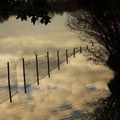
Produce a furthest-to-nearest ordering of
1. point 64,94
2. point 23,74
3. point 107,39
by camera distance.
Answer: point 107,39 < point 23,74 < point 64,94

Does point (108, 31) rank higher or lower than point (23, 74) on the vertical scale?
higher

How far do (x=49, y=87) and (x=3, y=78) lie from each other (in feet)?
7.81

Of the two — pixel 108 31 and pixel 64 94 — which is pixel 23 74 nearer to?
pixel 64 94

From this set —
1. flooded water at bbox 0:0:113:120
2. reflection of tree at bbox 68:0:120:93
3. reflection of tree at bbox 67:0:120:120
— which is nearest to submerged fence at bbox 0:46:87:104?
flooded water at bbox 0:0:113:120

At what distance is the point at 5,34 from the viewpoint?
6269cm

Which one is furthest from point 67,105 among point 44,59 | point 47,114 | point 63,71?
point 44,59

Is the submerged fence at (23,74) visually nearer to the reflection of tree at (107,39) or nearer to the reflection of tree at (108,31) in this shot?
the reflection of tree at (107,39)

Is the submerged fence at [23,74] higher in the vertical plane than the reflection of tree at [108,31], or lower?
lower

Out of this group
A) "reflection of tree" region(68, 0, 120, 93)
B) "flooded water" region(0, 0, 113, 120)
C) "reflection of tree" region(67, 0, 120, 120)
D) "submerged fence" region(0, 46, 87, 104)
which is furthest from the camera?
"reflection of tree" region(68, 0, 120, 93)

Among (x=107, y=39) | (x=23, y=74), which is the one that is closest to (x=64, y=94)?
(x=23, y=74)

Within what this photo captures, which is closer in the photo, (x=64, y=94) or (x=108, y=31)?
(x=64, y=94)

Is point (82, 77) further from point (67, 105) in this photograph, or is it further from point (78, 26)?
point (67, 105)

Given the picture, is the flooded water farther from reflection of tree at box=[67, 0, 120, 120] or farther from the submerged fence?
reflection of tree at box=[67, 0, 120, 120]

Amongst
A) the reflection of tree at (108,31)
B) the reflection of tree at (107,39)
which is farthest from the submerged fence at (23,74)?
the reflection of tree at (108,31)
